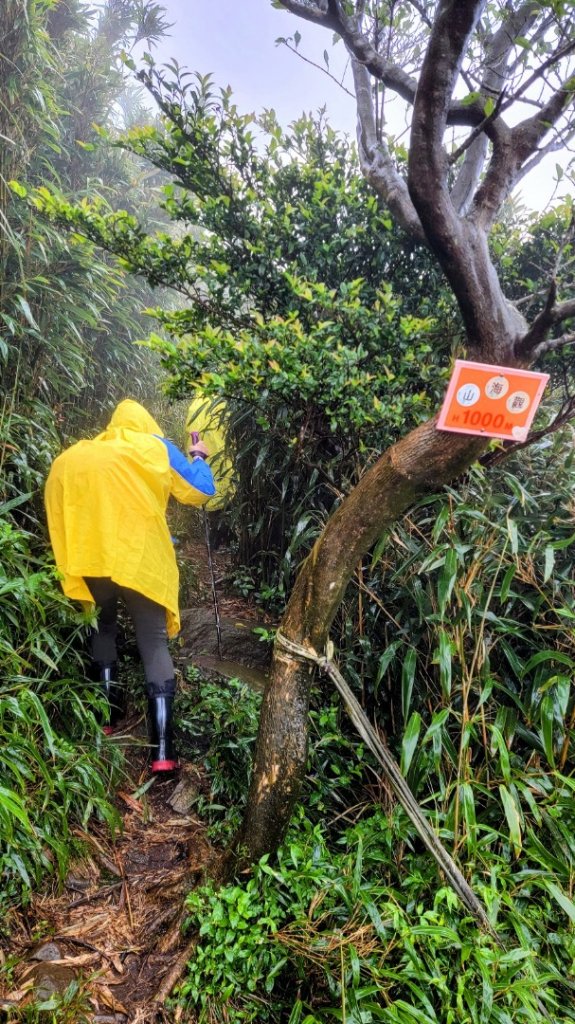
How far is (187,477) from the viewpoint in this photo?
2623 millimetres

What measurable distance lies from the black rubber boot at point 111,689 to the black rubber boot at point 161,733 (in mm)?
224

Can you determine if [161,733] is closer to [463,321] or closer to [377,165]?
[463,321]

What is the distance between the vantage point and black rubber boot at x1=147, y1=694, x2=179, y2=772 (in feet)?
7.35

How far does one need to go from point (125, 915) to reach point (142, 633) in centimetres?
111

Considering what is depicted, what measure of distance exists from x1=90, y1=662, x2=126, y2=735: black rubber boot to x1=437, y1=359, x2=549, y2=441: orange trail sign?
208 centimetres

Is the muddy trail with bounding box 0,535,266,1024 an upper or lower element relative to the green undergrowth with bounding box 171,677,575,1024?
lower

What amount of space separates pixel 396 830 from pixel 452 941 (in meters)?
0.35

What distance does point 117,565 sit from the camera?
2.23 metres

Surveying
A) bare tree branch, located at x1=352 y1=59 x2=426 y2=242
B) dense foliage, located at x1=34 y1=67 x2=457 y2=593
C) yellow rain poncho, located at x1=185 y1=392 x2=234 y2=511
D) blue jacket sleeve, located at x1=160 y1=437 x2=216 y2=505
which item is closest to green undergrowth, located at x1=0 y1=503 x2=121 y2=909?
blue jacket sleeve, located at x1=160 y1=437 x2=216 y2=505

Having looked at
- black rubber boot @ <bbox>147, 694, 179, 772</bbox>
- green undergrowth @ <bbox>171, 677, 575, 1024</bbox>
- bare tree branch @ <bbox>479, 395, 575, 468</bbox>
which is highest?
bare tree branch @ <bbox>479, 395, 575, 468</bbox>

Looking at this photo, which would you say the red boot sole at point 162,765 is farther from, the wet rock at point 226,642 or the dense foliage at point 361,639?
the wet rock at point 226,642

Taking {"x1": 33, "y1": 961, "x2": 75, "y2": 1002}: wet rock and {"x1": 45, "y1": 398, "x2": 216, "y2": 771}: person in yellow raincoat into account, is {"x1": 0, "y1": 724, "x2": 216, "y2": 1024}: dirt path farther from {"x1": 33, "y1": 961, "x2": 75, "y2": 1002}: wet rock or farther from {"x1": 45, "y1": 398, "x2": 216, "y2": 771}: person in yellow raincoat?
{"x1": 45, "y1": 398, "x2": 216, "y2": 771}: person in yellow raincoat

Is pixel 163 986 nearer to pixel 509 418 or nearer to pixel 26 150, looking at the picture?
pixel 509 418

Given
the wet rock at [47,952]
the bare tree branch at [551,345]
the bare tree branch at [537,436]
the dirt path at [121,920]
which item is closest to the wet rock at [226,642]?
the dirt path at [121,920]
